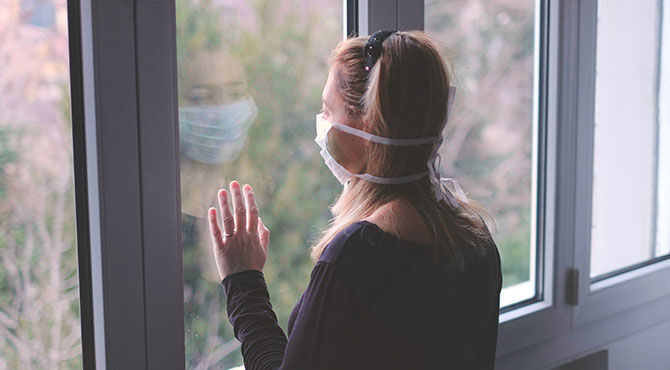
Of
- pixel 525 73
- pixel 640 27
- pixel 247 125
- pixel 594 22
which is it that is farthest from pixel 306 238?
pixel 640 27

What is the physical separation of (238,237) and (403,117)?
357 millimetres

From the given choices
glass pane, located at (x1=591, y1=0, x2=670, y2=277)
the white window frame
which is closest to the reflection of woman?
the white window frame

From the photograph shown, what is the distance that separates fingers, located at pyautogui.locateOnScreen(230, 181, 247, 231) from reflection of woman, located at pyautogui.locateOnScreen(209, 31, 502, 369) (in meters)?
0.02

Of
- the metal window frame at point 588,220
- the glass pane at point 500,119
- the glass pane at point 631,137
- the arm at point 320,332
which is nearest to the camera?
the arm at point 320,332

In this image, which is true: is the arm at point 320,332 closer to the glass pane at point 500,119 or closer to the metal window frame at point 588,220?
the glass pane at point 500,119

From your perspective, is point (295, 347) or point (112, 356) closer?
point (295, 347)

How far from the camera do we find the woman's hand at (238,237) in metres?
1.24

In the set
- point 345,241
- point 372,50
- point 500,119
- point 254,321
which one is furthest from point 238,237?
point 500,119

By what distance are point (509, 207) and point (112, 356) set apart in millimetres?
1226

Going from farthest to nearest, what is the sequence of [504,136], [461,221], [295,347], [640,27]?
[640,27], [504,136], [461,221], [295,347]

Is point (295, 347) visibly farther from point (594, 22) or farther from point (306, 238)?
point (594, 22)

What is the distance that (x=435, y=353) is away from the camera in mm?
1118

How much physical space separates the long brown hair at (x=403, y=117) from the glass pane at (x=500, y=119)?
2.23ft

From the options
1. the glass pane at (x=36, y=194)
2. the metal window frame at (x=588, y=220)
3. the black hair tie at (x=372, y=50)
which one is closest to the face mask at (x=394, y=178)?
the black hair tie at (x=372, y=50)
